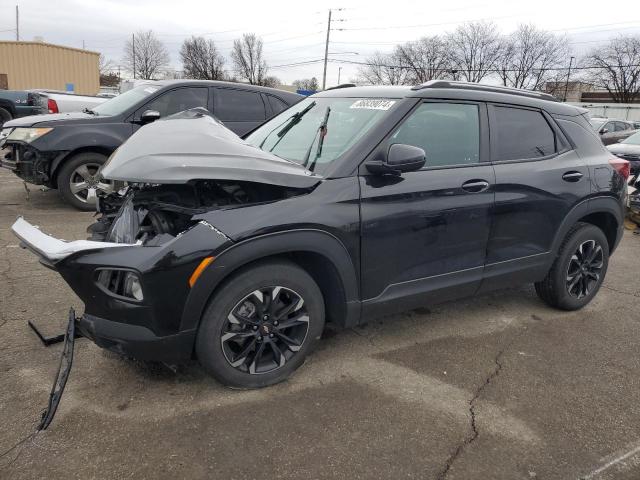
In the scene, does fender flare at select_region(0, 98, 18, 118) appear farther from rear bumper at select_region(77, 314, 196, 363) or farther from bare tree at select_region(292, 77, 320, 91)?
bare tree at select_region(292, 77, 320, 91)

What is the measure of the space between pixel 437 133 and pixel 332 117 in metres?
0.74

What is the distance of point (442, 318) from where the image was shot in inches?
158

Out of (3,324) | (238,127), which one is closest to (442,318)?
(3,324)

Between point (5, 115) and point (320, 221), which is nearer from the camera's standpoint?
point (320, 221)

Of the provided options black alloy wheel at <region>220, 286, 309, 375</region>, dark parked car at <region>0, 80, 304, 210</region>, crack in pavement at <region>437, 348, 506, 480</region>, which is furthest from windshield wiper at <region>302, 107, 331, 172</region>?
dark parked car at <region>0, 80, 304, 210</region>

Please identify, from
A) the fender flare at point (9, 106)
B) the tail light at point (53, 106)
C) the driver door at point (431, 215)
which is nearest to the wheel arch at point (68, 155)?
the tail light at point (53, 106)

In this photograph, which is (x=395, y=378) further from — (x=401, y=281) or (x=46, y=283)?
(x=46, y=283)

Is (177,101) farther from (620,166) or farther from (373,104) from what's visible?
(620,166)

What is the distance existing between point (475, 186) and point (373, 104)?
89 cm

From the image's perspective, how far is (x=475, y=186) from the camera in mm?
3363

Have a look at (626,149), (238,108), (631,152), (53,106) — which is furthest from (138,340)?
(626,149)

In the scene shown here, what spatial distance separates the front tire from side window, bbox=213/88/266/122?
201 inches

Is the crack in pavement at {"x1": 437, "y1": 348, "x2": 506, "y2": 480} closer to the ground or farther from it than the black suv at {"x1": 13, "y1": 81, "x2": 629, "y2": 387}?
closer to the ground

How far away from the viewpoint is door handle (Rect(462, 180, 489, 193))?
3.32 m
